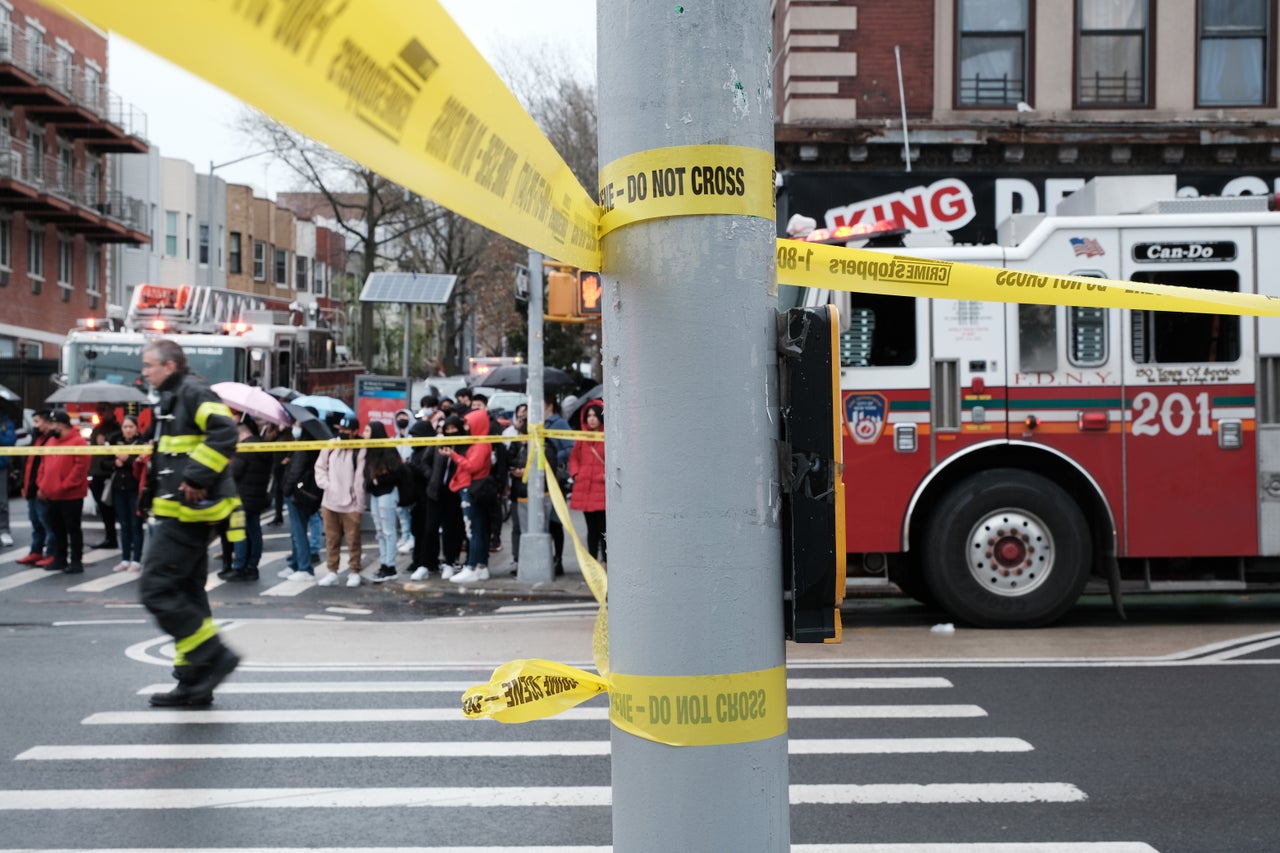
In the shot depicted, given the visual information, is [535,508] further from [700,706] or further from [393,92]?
[393,92]

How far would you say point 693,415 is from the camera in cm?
238

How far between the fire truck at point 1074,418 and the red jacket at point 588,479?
12.5 feet

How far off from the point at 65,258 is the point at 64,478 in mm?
34112

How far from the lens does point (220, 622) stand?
11602mm

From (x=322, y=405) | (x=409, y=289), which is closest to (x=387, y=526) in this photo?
(x=322, y=405)

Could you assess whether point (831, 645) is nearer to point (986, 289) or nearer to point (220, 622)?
point (220, 622)

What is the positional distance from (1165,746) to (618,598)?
534 cm

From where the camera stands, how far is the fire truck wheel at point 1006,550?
10.3 metres

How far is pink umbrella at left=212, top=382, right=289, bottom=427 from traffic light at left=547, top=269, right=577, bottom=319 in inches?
135

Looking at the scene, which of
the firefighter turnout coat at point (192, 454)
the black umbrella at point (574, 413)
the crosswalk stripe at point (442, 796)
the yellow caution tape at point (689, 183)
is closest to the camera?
the yellow caution tape at point (689, 183)

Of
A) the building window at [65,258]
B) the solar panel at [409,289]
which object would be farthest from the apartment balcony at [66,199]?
the solar panel at [409,289]

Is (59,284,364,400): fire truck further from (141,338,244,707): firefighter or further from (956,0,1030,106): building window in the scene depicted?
(141,338,244,707): firefighter

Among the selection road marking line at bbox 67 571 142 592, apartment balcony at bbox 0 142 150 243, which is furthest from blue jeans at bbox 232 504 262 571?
apartment balcony at bbox 0 142 150 243

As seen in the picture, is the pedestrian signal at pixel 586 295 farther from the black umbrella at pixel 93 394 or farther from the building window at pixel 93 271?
the building window at pixel 93 271
